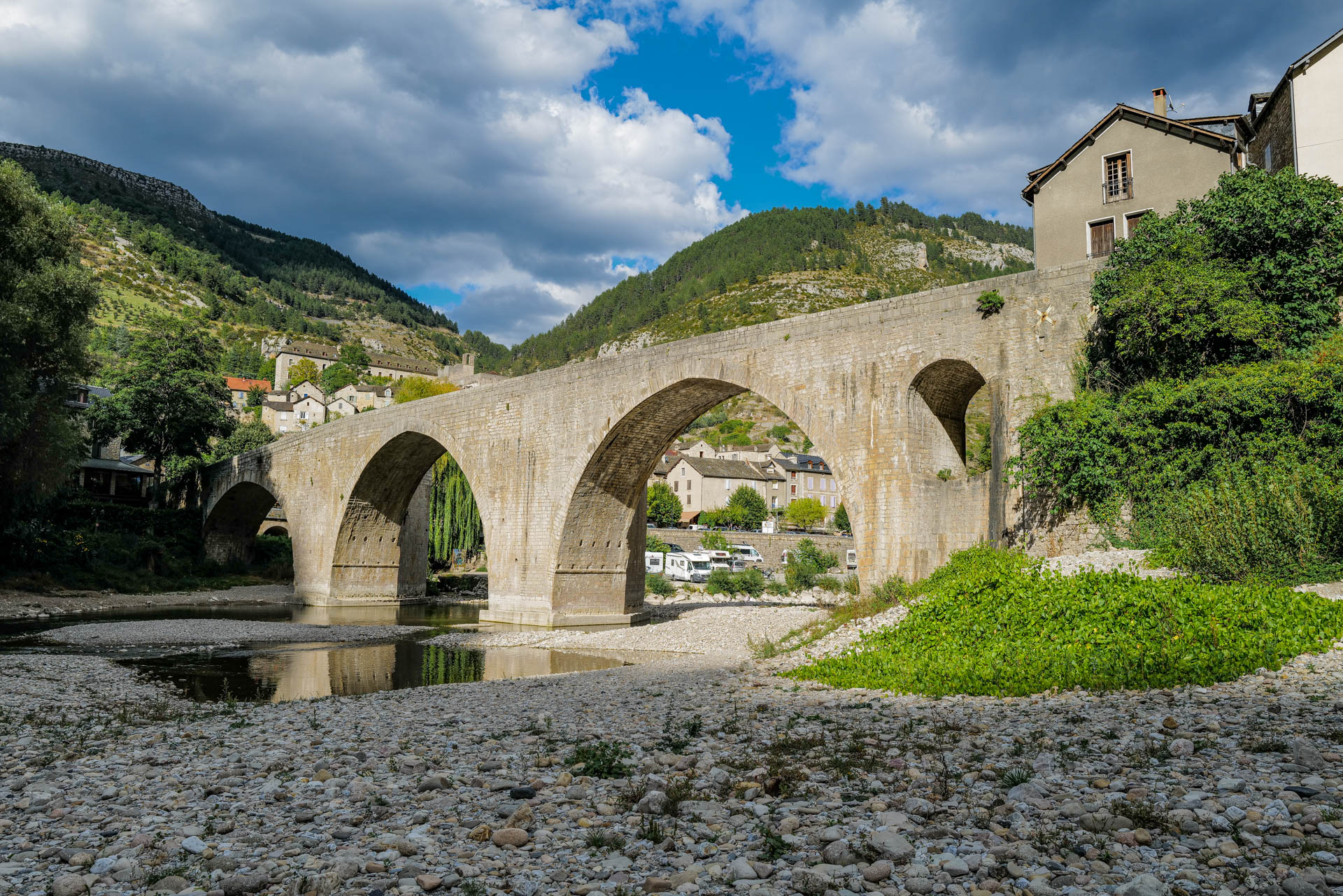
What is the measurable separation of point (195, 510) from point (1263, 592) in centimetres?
4687

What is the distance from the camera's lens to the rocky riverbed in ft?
11.5

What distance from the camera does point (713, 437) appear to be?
128250 millimetres

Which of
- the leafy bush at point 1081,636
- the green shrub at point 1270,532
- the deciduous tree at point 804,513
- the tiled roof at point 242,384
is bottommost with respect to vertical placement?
the leafy bush at point 1081,636

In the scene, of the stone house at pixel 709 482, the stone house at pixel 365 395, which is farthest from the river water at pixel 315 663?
the stone house at pixel 365 395

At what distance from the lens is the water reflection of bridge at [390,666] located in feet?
44.9

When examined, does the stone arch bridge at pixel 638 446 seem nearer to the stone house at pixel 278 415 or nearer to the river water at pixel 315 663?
the river water at pixel 315 663

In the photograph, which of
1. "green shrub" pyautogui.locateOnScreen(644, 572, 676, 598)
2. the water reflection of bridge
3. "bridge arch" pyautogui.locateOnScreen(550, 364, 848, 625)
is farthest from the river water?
"green shrub" pyautogui.locateOnScreen(644, 572, 676, 598)

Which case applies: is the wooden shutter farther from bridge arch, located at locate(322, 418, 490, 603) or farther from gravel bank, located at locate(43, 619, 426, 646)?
gravel bank, located at locate(43, 619, 426, 646)

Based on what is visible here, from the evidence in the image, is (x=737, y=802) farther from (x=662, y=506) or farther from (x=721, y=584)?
(x=662, y=506)

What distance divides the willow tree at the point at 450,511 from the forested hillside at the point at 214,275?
212 ft

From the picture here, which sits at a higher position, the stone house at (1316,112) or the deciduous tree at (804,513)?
the stone house at (1316,112)

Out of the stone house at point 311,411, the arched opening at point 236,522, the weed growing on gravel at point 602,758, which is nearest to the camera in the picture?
the weed growing on gravel at point 602,758

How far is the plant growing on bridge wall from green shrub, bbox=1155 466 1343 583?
60933 millimetres

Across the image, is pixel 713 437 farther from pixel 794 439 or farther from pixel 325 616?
pixel 325 616
